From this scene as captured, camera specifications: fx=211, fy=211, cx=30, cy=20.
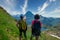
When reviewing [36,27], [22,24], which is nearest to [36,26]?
[36,27]

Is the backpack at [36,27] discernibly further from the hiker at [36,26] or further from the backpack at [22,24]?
the backpack at [22,24]

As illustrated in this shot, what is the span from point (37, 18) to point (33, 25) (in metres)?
0.62

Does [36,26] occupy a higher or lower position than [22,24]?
lower

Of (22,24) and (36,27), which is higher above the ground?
(22,24)

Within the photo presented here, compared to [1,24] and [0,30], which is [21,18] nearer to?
[0,30]

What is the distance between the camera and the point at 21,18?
1730 cm

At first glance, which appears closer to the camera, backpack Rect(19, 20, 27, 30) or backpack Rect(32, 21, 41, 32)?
backpack Rect(32, 21, 41, 32)

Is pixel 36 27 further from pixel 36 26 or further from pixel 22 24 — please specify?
pixel 22 24

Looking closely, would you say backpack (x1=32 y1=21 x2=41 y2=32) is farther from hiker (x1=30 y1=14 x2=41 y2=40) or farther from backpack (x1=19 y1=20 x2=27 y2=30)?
backpack (x1=19 y1=20 x2=27 y2=30)

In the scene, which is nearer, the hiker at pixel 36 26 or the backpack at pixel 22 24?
the hiker at pixel 36 26

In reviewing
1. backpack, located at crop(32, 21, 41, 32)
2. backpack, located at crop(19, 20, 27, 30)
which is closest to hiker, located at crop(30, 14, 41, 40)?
backpack, located at crop(32, 21, 41, 32)

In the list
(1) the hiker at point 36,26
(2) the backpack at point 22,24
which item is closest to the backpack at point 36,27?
(1) the hiker at point 36,26

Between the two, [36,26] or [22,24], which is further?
[22,24]

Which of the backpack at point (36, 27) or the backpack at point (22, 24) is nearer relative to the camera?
the backpack at point (36, 27)
